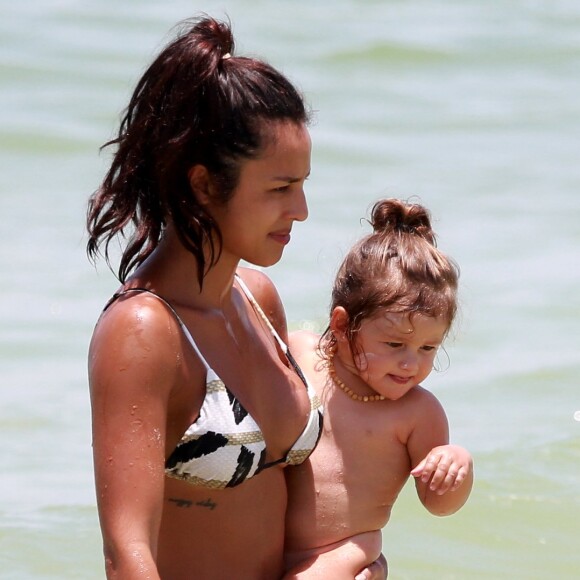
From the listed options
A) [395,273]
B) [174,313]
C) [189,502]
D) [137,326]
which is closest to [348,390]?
[395,273]

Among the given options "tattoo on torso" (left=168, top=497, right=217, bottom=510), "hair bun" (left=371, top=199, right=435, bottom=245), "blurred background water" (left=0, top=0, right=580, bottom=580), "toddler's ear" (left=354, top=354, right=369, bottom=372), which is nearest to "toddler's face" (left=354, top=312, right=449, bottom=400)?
"toddler's ear" (left=354, top=354, right=369, bottom=372)

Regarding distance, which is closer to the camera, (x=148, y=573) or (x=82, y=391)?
(x=148, y=573)

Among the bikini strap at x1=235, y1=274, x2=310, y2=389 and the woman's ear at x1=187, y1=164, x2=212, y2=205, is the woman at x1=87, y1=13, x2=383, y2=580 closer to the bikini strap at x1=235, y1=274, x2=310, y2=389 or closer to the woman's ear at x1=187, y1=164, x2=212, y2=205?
the woman's ear at x1=187, y1=164, x2=212, y2=205

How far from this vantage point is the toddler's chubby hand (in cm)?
305

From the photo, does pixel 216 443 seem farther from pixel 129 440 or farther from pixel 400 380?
pixel 400 380

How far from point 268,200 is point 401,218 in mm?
720

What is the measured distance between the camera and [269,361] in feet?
9.83

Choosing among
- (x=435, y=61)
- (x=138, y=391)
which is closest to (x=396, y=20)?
(x=435, y=61)

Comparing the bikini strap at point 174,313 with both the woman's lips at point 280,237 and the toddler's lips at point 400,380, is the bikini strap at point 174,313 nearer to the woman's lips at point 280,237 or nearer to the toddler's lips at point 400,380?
the woman's lips at point 280,237

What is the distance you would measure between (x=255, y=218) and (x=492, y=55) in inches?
362

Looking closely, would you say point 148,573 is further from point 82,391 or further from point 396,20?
point 396,20

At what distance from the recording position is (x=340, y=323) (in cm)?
332

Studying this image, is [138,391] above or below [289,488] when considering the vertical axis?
above

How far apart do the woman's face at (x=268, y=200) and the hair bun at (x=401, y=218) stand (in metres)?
0.62
